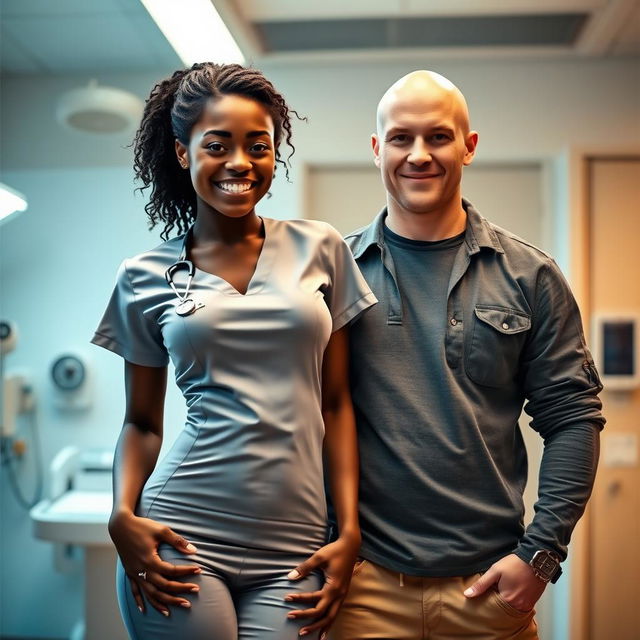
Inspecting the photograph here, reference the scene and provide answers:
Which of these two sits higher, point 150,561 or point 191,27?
point 191,27

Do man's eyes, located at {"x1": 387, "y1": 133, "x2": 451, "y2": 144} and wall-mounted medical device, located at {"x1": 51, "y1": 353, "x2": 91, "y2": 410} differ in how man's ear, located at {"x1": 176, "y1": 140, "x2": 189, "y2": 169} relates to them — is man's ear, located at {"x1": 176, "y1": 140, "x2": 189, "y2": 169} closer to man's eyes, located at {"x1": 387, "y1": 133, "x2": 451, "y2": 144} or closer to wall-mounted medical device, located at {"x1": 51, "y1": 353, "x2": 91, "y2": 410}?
man's eyes, located at {"x1": 387, "y1": 133, "x2": 451, "y2": 144}

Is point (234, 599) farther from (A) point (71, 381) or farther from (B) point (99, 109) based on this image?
(B) point (99, 109)

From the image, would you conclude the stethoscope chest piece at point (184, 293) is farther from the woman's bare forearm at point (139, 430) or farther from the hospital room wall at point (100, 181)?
the hospital room wall at point (100, 181)

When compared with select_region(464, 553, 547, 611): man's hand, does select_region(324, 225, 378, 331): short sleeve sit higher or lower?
higher

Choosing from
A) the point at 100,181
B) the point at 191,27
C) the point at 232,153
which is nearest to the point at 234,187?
the point at 232,153

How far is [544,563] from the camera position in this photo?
3.96ft

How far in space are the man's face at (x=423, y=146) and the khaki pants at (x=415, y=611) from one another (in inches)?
24.7

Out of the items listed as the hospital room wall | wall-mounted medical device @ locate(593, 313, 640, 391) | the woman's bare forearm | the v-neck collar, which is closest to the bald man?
the v-neck collar

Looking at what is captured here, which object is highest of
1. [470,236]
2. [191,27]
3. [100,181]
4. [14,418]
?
[191,27]

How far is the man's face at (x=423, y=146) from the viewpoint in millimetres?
1255

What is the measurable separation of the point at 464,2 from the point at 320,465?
1.71m

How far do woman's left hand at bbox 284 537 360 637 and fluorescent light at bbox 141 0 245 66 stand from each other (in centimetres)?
128

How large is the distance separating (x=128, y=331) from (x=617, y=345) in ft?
6.53

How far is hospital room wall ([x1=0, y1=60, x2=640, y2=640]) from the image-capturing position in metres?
2.14
